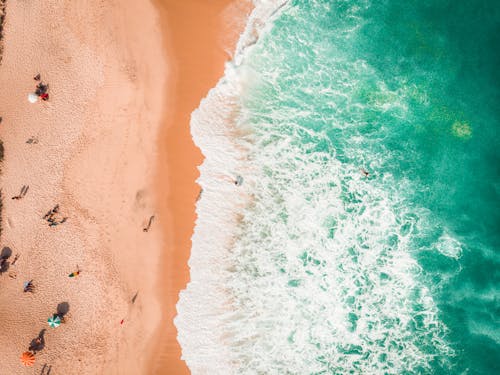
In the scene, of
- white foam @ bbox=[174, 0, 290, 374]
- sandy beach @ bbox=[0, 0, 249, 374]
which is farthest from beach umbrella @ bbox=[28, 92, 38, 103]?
white foam @ bbox=[174, 0, 290, 374]

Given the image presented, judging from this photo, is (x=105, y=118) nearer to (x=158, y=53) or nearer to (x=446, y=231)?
(x=158, y=53)

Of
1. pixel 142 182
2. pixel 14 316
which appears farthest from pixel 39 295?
pixel 142 182

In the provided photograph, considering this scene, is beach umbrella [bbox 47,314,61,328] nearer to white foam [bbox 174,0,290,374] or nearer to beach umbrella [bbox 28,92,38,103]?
white foam [bbox 174,0,290,374]

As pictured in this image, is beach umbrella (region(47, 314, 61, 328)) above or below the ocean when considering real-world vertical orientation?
below

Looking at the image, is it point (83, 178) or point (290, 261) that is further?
point (290, 261)

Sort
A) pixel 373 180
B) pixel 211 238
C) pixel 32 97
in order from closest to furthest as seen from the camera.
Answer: pixel 211 238
pixel 32 97
pixel 373 180

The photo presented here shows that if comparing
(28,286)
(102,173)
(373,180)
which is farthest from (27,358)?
(373,180)

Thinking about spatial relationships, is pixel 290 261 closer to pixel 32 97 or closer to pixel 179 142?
pixel 179 142
